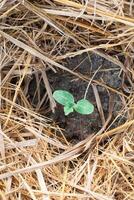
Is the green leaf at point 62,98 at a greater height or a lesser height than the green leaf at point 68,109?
greater

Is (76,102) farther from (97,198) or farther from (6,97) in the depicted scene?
(97,198)

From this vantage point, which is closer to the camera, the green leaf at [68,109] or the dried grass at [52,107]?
the dried grass at [52,107]

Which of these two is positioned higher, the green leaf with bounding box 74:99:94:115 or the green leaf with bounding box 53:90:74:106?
the green leaf with bounding box 53:90:74:106
